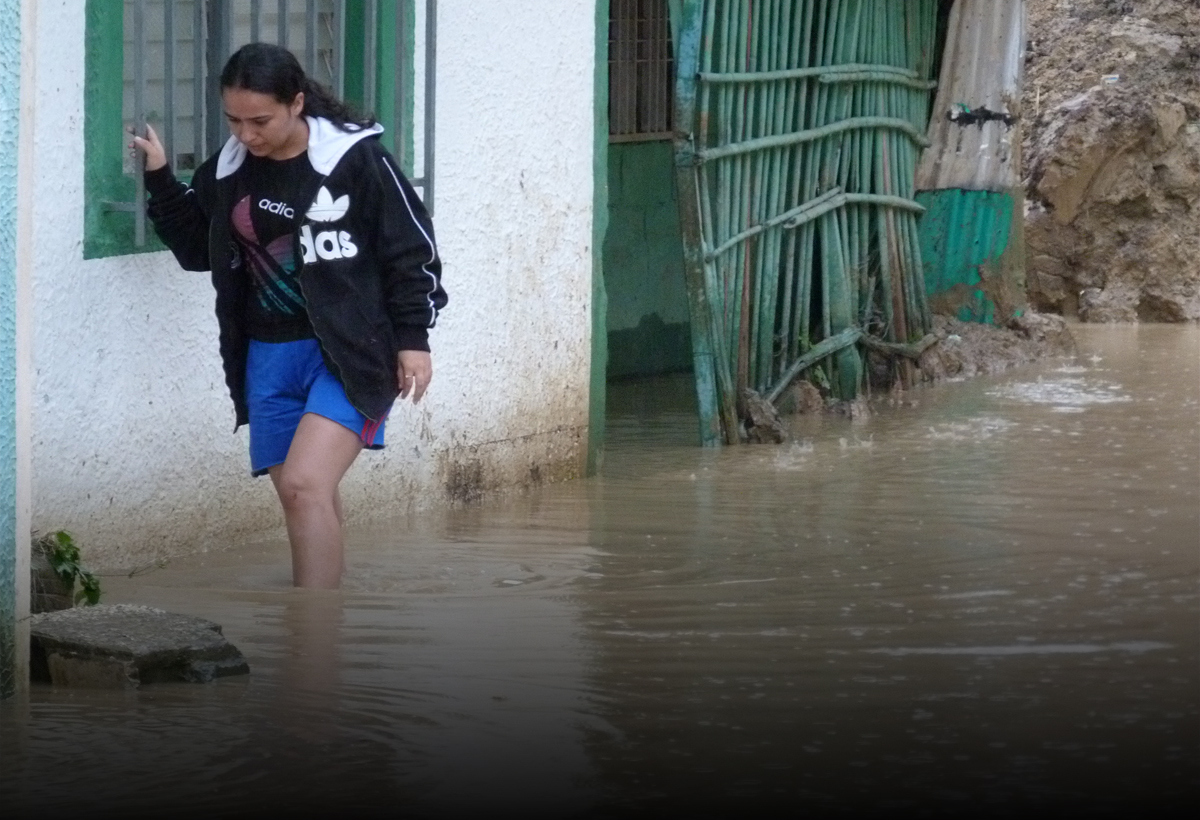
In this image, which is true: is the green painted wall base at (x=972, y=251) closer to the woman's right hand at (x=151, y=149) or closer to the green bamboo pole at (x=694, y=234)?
the green bamboo pole at (x=694, y=234)

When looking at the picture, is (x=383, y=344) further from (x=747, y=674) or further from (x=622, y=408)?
(x=622, y=408)

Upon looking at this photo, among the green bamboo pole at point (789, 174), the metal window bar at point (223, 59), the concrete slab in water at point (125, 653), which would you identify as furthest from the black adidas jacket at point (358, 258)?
the green bamboo pole at point (789, 174)

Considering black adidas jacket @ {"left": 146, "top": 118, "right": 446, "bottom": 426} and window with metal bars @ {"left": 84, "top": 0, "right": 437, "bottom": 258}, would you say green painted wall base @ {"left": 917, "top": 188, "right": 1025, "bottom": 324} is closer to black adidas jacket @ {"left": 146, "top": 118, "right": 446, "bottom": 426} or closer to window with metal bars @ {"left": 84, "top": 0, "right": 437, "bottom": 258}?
window with metal bars @ {"left": 84, "top": 0, "right": 437, "bottom": 258}

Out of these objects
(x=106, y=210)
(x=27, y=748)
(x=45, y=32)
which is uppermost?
(x=45, y=32)

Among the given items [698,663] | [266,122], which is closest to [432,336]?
[266,122]

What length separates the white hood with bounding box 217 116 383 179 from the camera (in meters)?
4.71

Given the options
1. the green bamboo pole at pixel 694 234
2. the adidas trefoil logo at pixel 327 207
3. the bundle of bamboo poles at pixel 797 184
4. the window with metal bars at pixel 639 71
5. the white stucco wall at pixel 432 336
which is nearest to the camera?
the adidas trefoil logo at pixel 327 207

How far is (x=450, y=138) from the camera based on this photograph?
647 centimetres

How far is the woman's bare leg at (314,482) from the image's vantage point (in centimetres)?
474

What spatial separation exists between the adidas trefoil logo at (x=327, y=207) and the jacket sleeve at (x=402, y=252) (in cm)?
7

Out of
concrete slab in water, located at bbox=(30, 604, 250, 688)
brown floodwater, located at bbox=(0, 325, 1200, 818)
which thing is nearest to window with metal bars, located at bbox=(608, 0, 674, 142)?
brown floodwater, located at bbox=(0, 325, 1200, 818)

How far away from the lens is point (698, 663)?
426 cm

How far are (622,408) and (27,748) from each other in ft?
19.5

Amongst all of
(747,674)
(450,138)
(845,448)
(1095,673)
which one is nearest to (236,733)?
(747,674)
